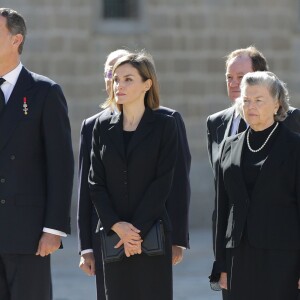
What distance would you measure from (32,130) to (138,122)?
571 millimetres

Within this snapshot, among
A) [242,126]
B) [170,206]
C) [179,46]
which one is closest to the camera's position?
[170,206]

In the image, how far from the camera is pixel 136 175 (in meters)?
6.24

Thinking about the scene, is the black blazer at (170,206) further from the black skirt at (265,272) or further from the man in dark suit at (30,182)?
the black skirt at (265,272)

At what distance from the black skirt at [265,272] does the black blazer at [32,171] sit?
0.98 metres

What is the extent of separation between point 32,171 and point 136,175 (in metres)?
0.58

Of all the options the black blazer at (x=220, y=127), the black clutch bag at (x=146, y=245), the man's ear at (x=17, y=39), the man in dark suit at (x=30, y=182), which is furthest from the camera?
the black blazer at (x=220, y=127)

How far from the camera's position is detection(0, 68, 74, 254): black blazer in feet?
20.8

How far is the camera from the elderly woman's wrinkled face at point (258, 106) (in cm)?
611

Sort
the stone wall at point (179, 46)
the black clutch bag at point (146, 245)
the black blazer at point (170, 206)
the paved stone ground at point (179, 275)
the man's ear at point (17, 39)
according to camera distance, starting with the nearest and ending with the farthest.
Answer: the black clutch bag at point (146, 245) < the man's ear at point (17, 39) < the black blazer at point (170, 206) < the paved stone ground at point (179, 275) < the stone wall at point (179, 46)

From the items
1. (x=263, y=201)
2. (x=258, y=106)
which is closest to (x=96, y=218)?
(x=263, y=201)

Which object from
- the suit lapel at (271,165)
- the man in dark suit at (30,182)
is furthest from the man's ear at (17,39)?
the suit lapel at (271,165)

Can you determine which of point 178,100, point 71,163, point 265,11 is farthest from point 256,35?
point 71,163

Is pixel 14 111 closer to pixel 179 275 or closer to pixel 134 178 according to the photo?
pixel 134 178

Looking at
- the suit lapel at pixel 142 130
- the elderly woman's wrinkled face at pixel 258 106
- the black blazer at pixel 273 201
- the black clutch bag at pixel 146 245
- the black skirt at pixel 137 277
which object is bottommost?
the black skirt at pixel 137 277
